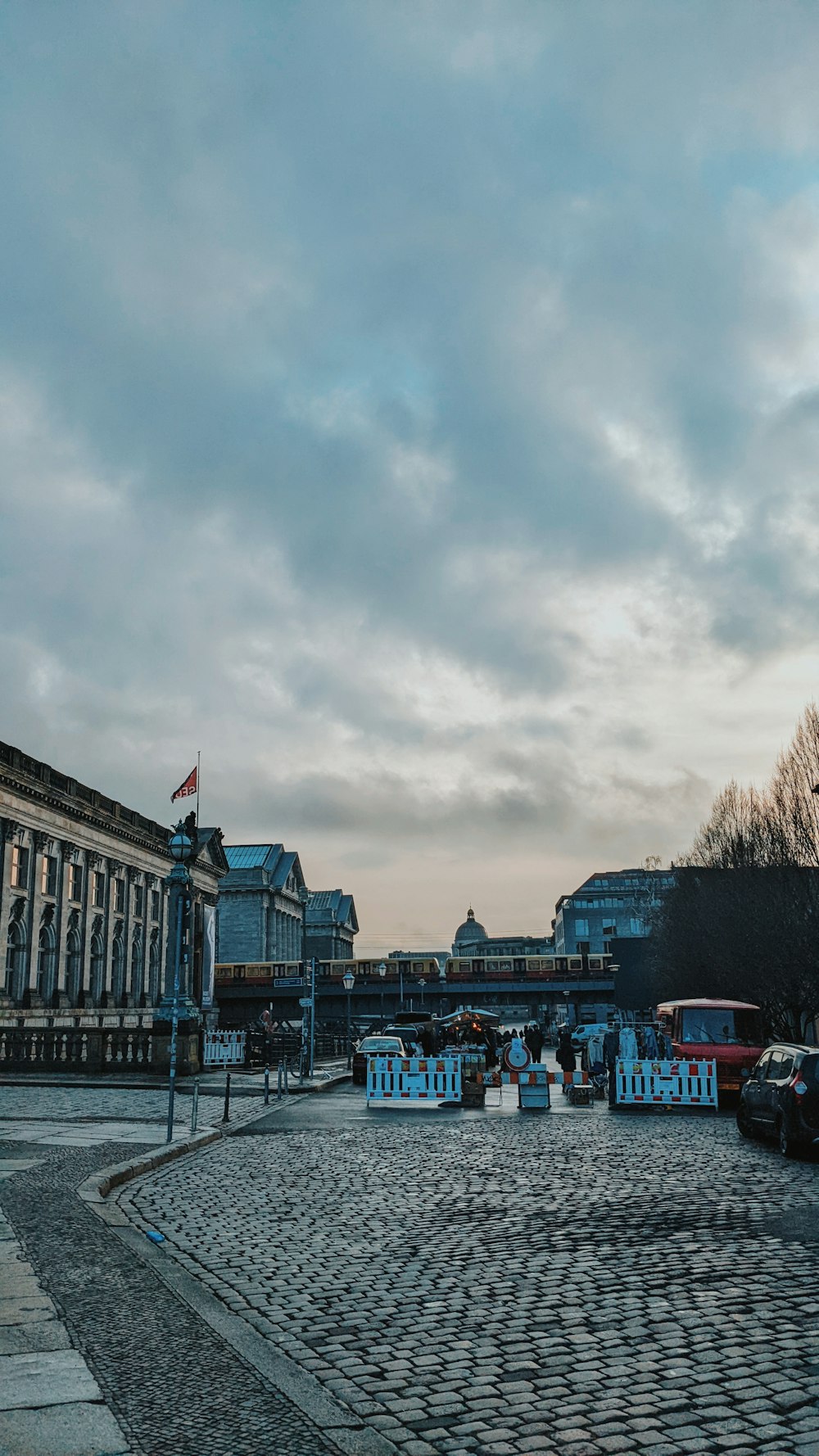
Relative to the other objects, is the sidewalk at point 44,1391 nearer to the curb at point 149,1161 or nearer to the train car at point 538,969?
the curb at point 149,1161

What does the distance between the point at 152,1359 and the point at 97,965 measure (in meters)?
79.5

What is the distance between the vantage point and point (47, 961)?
7312 centimetres

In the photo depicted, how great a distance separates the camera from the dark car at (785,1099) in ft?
51.6

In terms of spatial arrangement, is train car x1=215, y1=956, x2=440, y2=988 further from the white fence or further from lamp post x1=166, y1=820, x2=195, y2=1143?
lamp post x1=166, y1=820, x2=195, y2=1143

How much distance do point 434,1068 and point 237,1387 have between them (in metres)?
20.1

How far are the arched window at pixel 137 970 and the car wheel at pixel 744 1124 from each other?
74816 millimetres

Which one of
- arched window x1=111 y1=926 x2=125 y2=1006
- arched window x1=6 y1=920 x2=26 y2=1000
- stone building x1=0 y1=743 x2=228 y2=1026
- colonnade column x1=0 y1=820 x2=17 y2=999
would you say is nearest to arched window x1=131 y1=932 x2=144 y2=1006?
stone building x1=0 y1=743 x2=228 y2=1026

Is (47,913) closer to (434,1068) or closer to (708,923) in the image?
(708,923)

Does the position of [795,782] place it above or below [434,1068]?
above

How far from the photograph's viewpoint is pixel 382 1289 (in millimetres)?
8000

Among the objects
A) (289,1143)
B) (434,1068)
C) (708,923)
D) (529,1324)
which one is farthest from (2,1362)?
(708,923)

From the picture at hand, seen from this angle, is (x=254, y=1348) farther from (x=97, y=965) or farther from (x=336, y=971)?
(x=336, y=971)

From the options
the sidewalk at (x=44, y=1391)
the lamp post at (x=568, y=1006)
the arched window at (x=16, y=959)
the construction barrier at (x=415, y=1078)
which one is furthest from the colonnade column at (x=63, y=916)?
the sidewalk at (x=44, y=1391)

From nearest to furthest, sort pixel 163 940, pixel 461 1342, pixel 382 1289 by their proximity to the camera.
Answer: pixel 461 1342
pixel 382 1289
pixel 163 940
